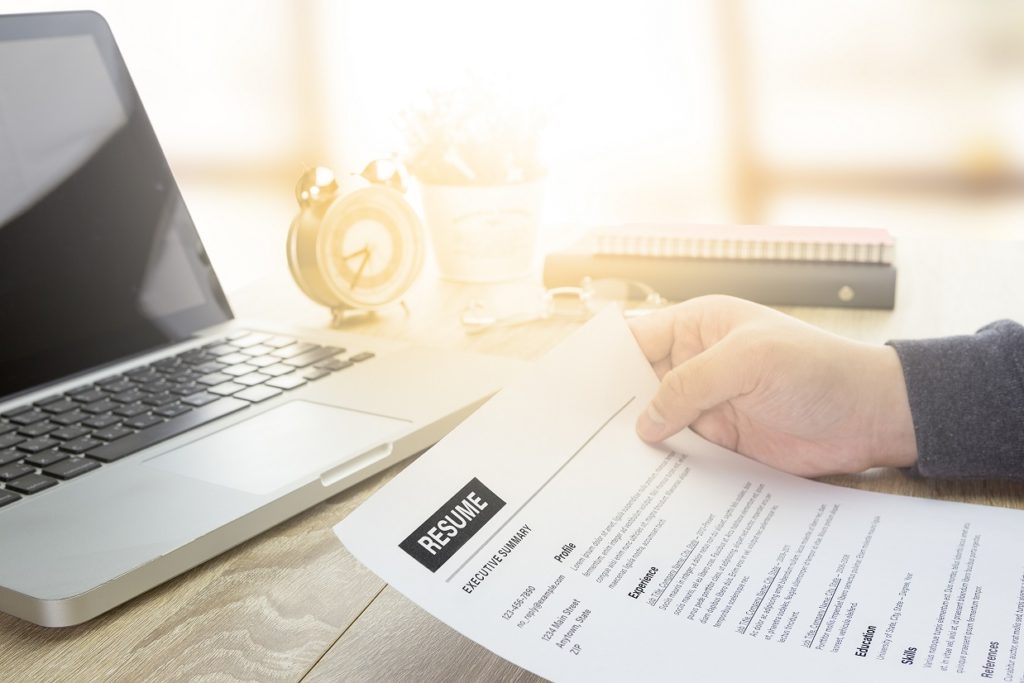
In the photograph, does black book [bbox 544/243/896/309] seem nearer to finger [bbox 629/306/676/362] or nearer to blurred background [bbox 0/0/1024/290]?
finger [bbox 629/306/676/362]

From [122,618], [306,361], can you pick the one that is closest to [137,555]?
[122,618]

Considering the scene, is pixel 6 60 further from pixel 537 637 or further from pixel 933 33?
pixel 933 33

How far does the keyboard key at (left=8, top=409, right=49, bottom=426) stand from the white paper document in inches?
14.0

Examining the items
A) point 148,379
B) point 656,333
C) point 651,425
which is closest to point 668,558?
point 651,425

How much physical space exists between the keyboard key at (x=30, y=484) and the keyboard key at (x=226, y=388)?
0.59 ft

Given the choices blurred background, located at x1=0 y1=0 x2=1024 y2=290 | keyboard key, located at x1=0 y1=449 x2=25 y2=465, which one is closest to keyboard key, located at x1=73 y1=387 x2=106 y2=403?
keyboard key, located at x1=0 y1=449 x2=25 y2=465

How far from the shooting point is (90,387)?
Answer: 0.83m

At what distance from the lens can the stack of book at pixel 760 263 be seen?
3.57 ft

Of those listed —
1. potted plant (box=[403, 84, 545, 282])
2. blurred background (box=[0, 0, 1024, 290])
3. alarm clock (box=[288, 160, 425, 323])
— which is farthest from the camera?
blurred background (box=[0, 0, 1024, 290])

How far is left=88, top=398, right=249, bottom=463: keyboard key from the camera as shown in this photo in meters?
0.70

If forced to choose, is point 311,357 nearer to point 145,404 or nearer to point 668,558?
point 145,404

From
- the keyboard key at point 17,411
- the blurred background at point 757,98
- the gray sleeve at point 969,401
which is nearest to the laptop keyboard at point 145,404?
the keyboard key at point 17,411

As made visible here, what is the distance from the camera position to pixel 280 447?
2.35 ft

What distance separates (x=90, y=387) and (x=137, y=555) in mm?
313
